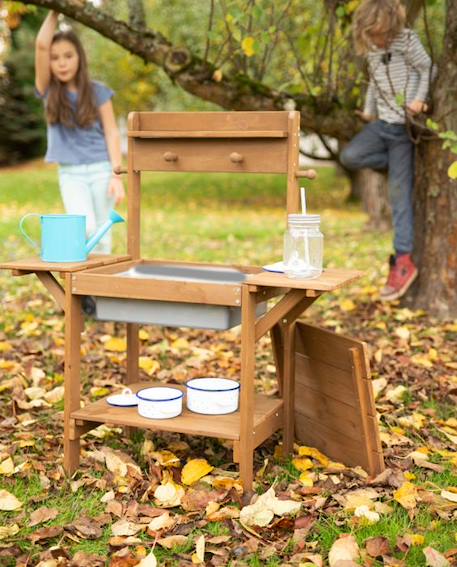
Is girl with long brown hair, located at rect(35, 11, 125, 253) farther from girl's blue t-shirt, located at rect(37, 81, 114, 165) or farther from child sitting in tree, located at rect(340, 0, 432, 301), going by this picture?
child sitting in tree, located at rect(340, 0, 432, 301)

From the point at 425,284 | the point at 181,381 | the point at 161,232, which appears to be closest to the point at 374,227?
the point at 161,232

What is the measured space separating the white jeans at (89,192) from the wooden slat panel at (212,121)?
1722mm

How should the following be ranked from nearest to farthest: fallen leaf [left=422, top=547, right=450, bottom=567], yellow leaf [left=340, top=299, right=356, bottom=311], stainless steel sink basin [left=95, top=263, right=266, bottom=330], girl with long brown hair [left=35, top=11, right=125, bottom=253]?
fallen leaf [left=422, top=547, right=450, bottom=567] → stainless steel sink basin [left=95, top=263, right=266, bottom=330] → girl with long brown hair [left=35, top=11, right=125, bottom=253] → yellow leaf [left=340, top=299, right=356, bottom=311]

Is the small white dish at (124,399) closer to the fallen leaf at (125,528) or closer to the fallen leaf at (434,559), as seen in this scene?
the fallen leaf at (125,528)

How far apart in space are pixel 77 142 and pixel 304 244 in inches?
95.8

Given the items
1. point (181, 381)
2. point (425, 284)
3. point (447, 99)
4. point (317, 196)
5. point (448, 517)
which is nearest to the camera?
point (448, 517)

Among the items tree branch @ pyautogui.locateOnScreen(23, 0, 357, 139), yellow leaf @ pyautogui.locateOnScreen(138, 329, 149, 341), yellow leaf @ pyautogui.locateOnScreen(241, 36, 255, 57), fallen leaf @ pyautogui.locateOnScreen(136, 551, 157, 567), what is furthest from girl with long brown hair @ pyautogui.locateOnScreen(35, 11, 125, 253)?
fallen leaf @ pyautogui.locateOnScreen(136, 551, 157, 567)

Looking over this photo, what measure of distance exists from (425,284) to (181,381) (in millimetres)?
1763

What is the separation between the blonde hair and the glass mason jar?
2123 mm

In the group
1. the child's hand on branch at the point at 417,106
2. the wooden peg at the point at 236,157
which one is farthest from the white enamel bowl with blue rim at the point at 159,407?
the child's hand on branch at the point at 417,106

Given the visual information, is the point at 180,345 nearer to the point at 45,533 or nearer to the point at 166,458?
the point at 166,458

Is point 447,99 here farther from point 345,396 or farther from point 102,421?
point 102,421

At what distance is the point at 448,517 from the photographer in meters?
2.48

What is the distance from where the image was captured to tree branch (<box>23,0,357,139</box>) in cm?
470
